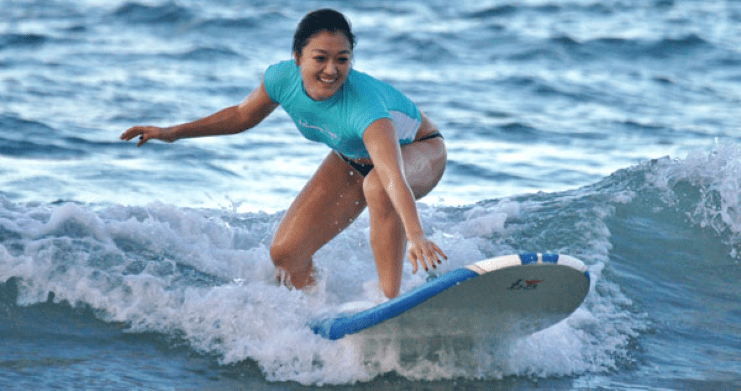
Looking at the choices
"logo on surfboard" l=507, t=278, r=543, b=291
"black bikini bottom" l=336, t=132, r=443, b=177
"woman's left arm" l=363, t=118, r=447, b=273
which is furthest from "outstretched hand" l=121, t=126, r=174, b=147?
"logo on surfboard" l=507, t=278, r=543, b=291

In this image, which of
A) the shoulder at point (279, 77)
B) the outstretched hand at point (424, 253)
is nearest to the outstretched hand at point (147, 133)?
the shoulder at point (279, 77)

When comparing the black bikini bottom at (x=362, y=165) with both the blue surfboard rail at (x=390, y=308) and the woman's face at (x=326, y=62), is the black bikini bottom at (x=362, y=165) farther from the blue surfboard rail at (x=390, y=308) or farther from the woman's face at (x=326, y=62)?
the blue surfboard rail at (x=390, y=308)

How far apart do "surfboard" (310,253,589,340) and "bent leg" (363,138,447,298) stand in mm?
268

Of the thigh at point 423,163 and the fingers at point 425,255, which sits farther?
the thigh at point 423,163

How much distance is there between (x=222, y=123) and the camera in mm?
4387

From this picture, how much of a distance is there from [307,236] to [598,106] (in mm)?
8713

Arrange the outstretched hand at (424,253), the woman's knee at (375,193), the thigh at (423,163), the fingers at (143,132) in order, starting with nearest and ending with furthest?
the outstretched hand at (424,253), the woman's knee at (375,193), the thigh at (423,163), the fingers at (143,132)

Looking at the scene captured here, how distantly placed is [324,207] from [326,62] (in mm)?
916

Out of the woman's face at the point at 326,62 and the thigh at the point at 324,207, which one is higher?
the woman's face at the point at 326,62

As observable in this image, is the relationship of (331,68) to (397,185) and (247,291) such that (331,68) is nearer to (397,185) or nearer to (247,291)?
(397,185)

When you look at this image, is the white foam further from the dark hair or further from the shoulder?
the dark hair

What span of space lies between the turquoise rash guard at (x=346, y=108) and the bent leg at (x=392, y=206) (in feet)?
0.39

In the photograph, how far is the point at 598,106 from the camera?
12.4m

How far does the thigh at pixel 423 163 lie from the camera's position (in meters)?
4.09
